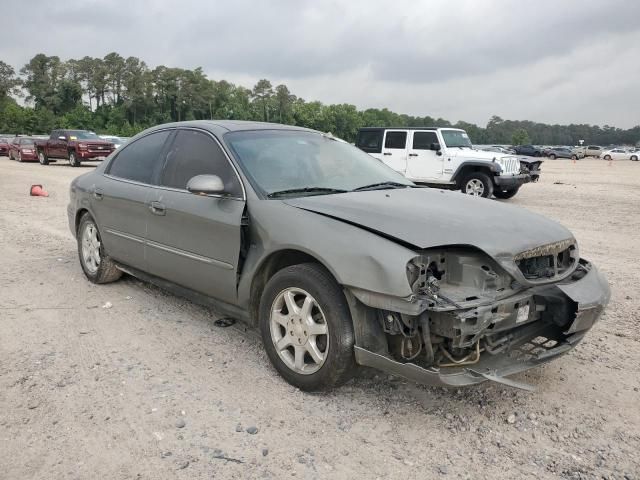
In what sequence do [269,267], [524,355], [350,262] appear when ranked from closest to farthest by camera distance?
1. [350,262]
2. [524,355]
3. [269,267]

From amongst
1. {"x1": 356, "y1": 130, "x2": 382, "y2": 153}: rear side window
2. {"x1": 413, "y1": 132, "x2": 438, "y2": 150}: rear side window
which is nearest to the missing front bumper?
{"x1": 413, "y1": 132, "x2": 438, "y2": 150}: rear side window

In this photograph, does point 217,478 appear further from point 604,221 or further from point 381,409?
point 604,221

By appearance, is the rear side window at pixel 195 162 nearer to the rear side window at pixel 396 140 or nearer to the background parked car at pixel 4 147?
the rear side window at pixel 396 140

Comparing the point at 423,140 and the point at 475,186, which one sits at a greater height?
the point at 423,140

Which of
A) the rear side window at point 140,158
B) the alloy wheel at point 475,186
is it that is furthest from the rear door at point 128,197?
the alloy wheel at point 475,186

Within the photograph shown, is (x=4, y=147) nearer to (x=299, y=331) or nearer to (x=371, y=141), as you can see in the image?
(x=371, y=141)

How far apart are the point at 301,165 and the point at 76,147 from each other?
23869 mm

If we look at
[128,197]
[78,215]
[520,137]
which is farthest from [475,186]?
[520,137]

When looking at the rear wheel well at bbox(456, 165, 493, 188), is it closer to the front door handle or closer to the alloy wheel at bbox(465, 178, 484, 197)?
the alloy wheel at bbox(465, 178, 484, 197)

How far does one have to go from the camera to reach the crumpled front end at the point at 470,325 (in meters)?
2.68

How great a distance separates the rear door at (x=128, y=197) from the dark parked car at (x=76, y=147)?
71.0 feet

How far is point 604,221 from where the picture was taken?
407 inches

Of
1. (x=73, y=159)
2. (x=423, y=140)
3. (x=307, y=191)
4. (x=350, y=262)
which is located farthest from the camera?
(x=73, y=159)

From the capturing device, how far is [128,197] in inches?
183
